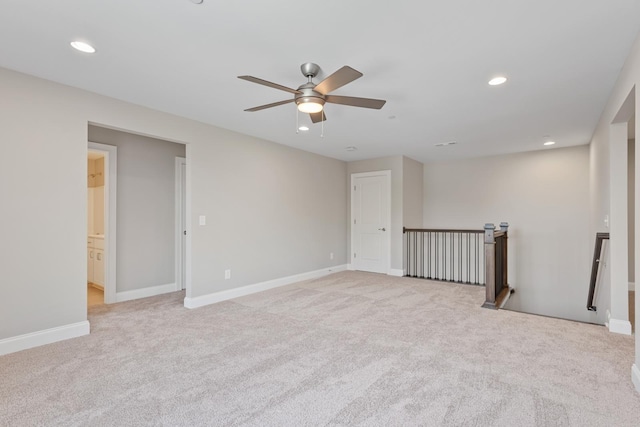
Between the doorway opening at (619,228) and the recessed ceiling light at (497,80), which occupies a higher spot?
the recessed ceiling light at (497,80)

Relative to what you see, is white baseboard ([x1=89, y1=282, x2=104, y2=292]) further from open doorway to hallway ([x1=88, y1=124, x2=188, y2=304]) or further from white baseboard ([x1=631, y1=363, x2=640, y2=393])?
white baseboard ([x1=631, y1=363, x2=640, y2=393])

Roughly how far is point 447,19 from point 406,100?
1.41m

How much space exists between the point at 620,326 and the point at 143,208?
5.94 meters

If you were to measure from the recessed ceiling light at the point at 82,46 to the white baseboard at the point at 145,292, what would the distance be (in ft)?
10.6

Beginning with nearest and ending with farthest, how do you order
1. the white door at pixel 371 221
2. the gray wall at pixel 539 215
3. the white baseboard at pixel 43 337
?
the white baseboard at pixel 43 337 < the gray wall at pixel 539 215 < the white door at pixel 371 221

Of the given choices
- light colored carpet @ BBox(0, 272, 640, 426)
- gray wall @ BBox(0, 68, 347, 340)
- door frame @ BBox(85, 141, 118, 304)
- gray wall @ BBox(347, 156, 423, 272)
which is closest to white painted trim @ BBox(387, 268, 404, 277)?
gray wall @ BBox(347, 156, 423, 272)

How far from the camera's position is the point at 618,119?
306cm

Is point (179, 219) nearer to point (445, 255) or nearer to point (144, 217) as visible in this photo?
point (144, 217)

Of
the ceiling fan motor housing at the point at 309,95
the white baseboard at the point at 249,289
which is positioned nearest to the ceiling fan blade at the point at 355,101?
the ceiling fan motor housing at the point at 309,95

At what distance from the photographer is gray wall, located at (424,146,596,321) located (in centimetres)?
560

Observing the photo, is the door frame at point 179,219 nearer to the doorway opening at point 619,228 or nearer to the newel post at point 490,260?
the newel post at point 490,260

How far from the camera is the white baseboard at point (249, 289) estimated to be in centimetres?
416

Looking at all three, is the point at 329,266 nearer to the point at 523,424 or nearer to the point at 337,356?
the point at 337,356

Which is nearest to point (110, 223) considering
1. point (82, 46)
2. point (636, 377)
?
point (82, 46)
